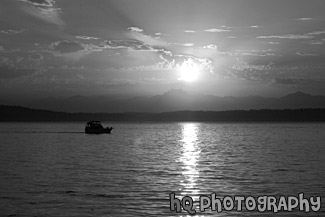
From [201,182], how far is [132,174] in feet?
34.2

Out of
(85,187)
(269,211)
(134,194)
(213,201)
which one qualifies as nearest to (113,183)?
(85,187)

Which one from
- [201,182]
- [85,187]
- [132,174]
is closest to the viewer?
[85,187]

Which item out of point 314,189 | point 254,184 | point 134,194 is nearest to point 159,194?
point 134,194

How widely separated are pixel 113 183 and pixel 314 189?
1967 centimetres

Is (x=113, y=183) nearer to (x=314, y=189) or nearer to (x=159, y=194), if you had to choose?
(x=159, y=194)

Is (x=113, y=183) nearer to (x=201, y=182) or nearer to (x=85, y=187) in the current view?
(x=85, y=187)

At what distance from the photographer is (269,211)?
3291cm

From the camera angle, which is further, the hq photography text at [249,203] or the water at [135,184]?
the water at [135,184]

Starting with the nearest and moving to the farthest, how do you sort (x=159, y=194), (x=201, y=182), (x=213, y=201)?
(x=213, y=201) → (x=159, y=194) → (x=201, y=182)

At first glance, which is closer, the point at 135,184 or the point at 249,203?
the point at 249,203

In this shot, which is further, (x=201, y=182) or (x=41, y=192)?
(x=201, y=182)

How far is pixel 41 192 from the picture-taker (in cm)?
4044

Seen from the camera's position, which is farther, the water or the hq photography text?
the water

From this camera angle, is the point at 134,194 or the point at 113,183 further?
the point at 113,183
